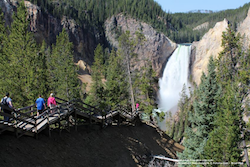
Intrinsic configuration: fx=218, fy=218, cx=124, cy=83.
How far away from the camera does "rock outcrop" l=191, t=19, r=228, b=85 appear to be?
62688 millimetres

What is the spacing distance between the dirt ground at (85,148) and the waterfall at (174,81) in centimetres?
4989

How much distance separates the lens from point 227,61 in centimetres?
1769

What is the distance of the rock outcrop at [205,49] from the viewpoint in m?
62.7

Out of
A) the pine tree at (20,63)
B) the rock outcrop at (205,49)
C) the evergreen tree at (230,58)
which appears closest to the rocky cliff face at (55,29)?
the rock outcrop at (205,49)

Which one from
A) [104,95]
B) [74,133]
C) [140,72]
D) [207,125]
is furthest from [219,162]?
[104,95]

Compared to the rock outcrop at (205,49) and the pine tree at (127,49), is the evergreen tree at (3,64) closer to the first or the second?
the pine tree at (127,49)

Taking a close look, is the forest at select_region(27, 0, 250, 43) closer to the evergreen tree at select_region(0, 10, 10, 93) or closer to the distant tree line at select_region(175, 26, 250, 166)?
the evergreen tree at select_region(0, 10, 10, 93)

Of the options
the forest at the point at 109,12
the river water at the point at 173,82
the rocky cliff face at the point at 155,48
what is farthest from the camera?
the forest at the point at 109,12

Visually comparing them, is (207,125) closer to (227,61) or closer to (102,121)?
(227,61)

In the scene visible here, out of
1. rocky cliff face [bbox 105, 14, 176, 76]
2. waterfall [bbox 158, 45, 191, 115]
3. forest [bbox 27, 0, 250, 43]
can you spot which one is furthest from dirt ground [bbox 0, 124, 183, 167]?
forest [bbox 27, 0, 250, 43]

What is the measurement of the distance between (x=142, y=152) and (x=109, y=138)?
129 inches

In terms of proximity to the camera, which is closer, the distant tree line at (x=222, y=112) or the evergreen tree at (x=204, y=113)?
the distant tree line at (x=222, y=112)

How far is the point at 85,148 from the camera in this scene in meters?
14.1

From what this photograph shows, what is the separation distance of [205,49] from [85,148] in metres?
61.6
